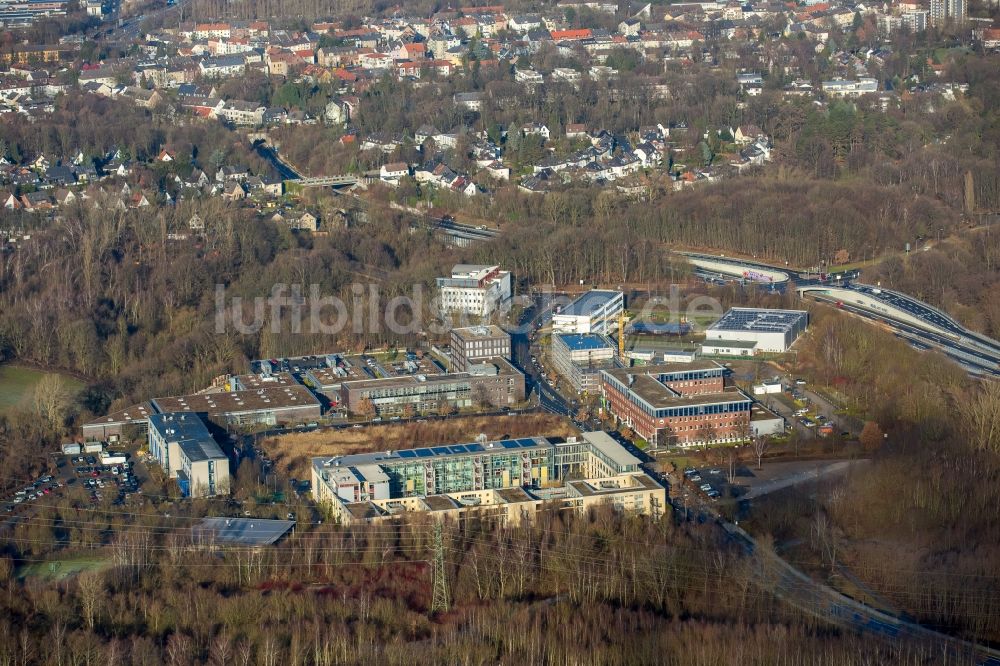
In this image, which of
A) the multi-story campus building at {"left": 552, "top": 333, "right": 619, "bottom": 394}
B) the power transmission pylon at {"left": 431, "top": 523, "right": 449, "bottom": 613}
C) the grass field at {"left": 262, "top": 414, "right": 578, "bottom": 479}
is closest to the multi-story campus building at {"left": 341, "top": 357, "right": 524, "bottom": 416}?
the grass field at {"left": 262, "top": 414, "right": 578, "bottom": 479}

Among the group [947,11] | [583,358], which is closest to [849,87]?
[947,11]

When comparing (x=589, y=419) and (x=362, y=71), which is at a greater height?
(x=362, y=71)

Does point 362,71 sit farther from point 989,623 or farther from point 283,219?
point 989,623

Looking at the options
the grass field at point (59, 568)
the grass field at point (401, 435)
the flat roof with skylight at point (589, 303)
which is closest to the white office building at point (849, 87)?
the flat roof with skylight at point (589, 303)

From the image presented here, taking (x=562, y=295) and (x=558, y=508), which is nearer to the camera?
(x=558, y=508)

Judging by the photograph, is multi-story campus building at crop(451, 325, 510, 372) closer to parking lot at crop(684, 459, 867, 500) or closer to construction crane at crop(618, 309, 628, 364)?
construction crane at crop(618, 309, 628, 364)

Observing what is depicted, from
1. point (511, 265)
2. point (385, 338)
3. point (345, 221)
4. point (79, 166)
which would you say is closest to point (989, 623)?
point (385, 338)

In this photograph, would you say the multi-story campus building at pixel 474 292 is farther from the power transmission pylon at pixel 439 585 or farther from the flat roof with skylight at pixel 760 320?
the power transmission pylon at pixel 439 585
